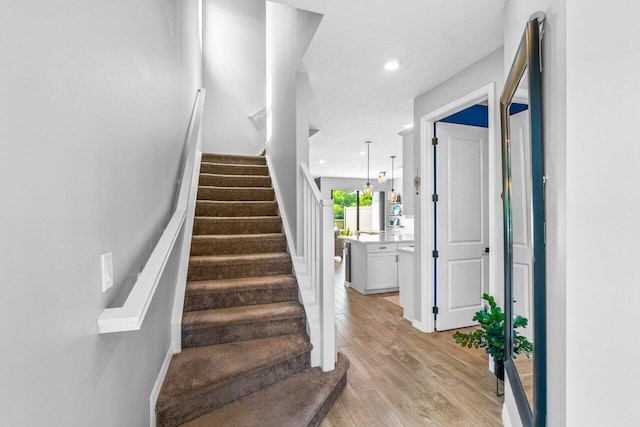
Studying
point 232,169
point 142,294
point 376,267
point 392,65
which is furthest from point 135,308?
point 376,267

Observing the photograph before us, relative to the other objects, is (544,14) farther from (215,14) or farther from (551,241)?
(215,14)

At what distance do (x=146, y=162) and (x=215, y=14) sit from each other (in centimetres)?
515

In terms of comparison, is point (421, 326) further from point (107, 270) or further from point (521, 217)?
point (107, 270)

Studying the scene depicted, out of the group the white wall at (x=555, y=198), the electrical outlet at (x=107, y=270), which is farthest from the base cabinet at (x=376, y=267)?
the electrical outlet at (x=107, y=270)

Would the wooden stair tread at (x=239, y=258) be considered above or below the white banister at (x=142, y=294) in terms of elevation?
below

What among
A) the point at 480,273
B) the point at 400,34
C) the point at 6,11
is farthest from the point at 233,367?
the point at 480,273

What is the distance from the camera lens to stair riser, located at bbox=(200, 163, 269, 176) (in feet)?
13.3

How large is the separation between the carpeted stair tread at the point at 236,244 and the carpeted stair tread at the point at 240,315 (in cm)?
68

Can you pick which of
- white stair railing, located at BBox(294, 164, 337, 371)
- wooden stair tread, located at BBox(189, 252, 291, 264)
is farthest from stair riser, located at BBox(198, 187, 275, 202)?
white stair railing, located at BBox(294, 164, 337, 371)

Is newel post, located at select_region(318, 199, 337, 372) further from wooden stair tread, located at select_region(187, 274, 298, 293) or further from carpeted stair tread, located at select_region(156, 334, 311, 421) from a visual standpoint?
wooden stair tread, located at select_region(187, 274, 298, 293)

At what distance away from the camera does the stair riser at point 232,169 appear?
405 centimetres

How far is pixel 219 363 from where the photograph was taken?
6.33 ft

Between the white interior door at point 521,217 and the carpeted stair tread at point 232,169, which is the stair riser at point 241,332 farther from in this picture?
Answer: the carpeted stair tread at point 232,169

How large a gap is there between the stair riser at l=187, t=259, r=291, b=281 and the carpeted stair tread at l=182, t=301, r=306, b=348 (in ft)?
1.18
